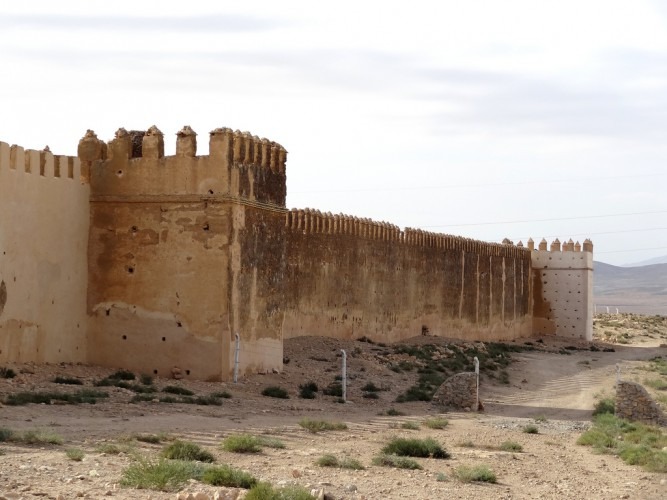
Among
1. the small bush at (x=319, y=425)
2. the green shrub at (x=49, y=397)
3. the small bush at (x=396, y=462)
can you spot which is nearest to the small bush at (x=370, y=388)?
the small bush at (x=319, y=425)

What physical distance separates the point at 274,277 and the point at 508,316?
20.8 metres

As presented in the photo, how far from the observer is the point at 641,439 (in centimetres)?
1647

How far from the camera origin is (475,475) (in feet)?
39.9

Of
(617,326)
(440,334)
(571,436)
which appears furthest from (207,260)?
(617,326)

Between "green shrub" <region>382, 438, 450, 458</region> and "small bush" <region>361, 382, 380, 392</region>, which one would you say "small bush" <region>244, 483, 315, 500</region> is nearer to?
"green shrub" <region>382, 438, 450, 458</region>

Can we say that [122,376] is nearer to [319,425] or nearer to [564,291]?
[319,425]

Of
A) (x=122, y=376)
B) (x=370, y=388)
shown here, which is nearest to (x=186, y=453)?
(x=122, y=376)

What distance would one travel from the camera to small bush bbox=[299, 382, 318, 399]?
19531 mm

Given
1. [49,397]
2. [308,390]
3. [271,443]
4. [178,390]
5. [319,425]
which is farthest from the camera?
[308,390]

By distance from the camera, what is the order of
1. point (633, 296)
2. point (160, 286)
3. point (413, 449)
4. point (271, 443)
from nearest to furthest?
point (271, 443)
point (413, 449)
point (160, 286)
point (633, 296)

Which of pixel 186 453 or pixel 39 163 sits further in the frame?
pixel 39 163

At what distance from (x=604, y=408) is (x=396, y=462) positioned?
28.5 feet

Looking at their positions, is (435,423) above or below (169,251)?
below

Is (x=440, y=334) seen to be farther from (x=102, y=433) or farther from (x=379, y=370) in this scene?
(x=102, y=433)
